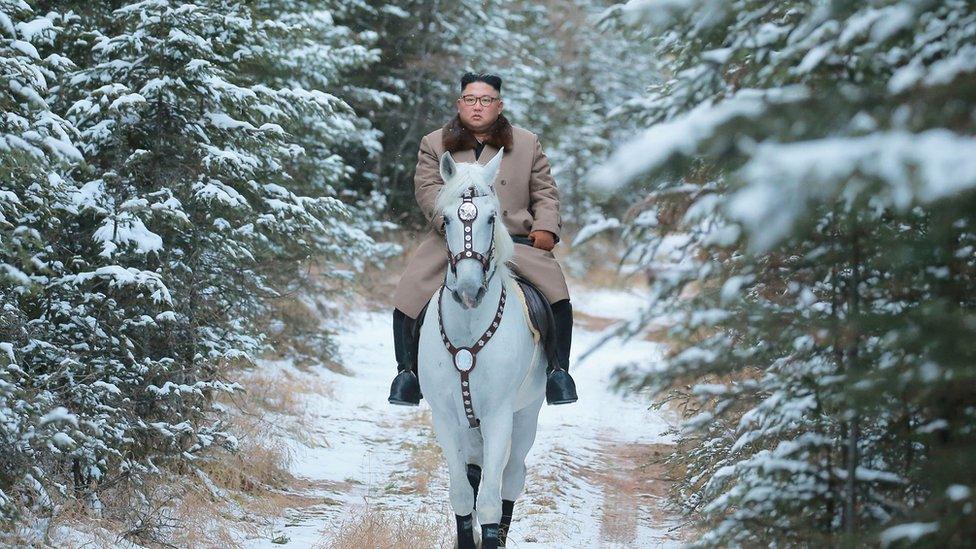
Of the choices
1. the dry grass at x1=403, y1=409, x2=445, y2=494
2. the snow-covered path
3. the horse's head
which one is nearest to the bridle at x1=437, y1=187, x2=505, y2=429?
the horse's head

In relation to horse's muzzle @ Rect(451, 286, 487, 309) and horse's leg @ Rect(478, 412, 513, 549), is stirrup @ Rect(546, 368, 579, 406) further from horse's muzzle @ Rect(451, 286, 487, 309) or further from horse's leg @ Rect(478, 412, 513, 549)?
horse's muzzle @ Rect(451, 286, 487, 309)

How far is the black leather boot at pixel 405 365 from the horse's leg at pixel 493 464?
62cm

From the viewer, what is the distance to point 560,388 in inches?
234

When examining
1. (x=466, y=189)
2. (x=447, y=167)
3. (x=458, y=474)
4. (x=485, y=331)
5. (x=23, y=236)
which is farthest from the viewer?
(x=458, y=474)

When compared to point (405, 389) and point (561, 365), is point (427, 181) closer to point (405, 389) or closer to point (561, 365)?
point (405, 389)

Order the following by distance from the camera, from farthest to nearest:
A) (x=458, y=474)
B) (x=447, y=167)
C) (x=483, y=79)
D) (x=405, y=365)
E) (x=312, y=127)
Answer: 1. (x=312, y=127)
2. (x=483, y=79)
3. (x=405, y=365)
4. (x=458, y=474)
5. (x=447, y=167)

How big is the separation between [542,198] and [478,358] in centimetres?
140

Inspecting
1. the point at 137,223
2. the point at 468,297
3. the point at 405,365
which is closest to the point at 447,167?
the point at 468,297

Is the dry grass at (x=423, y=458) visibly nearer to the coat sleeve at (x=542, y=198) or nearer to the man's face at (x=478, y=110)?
the coat sleeve at (x=542, y=198)

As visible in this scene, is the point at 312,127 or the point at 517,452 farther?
the point at 312,127

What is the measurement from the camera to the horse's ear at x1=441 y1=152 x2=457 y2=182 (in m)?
5.38

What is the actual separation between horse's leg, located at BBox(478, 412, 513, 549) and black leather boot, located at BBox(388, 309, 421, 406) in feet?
2.05

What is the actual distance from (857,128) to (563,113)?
26.4 m

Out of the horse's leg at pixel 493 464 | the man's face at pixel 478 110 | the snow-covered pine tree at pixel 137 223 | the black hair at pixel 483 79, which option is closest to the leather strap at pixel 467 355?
the horse's leg at pixel 493 464
